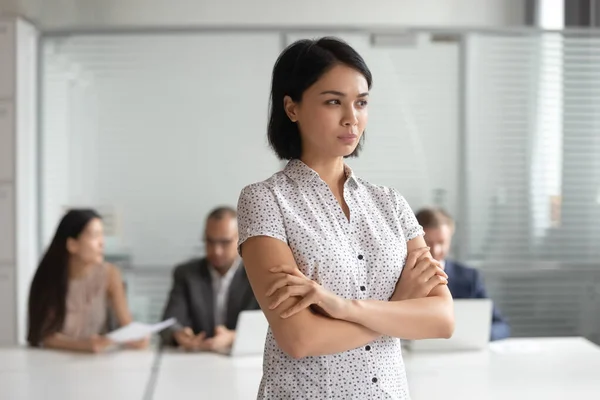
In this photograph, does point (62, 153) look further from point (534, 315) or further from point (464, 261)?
point (534, 315)

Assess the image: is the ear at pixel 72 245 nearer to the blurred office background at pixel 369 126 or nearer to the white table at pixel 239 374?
the white table at pixel 239 374

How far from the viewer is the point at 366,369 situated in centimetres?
183

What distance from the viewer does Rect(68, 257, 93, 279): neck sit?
13.3ft

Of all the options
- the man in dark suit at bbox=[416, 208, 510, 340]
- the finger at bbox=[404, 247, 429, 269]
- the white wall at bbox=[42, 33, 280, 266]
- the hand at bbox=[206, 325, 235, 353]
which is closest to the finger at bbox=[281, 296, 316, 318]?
the finger at bbox=[404, 247, 429, 269]

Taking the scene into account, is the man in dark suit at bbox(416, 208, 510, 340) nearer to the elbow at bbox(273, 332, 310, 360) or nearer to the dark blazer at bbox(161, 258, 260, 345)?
the dark blazer at bbox(161, 258, 260, 345)

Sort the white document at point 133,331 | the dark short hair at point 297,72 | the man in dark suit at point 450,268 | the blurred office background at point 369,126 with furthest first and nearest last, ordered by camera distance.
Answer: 1. the blurred office background at point 369,126
2. the man in dark suit at point 450,268
3. the white document at point 133,331
4. the dark short hair at point 297,72

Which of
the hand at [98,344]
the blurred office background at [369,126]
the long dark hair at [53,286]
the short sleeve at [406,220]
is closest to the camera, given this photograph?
the short sleeve at [406,220]

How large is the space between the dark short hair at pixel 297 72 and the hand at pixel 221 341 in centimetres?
183

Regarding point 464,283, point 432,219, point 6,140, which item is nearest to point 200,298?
point 432,219

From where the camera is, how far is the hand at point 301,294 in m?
1.77

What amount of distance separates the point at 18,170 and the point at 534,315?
3.36 m

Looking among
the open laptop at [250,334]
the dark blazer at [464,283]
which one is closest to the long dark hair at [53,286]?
the open laptop at [250,334]

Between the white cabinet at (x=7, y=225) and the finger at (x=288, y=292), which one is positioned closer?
the finger at (x=288, y=292)

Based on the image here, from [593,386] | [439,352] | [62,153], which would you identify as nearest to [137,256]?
[62,153]
